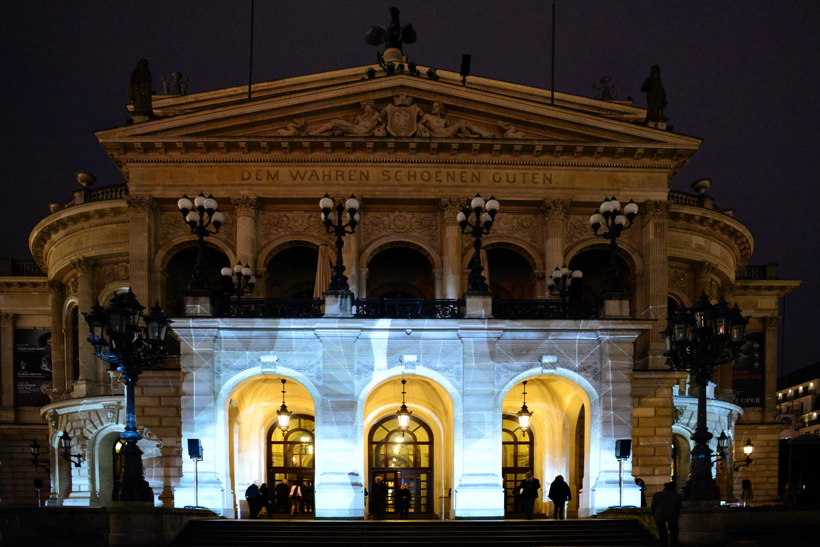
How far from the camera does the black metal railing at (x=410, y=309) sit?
2841 centimetres

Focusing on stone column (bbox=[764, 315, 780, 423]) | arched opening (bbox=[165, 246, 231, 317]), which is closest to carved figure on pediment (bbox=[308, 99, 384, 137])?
arched opening (bbox=[165, 246, 231, 317])

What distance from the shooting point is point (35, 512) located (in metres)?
23.4

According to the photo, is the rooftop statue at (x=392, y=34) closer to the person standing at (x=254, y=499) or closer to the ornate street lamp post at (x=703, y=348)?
the person standing at (x=254, y=499)

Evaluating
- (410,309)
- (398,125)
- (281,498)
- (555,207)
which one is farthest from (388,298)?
(555,207)

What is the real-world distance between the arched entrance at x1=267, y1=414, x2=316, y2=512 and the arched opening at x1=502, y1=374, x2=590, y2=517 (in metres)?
7.63

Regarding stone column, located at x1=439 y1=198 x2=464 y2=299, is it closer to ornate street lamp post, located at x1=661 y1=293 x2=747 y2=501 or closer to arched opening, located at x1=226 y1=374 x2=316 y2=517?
arched opening, located at x1=226 y1=374 x2=316 y2=517

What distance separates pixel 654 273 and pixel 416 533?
18.8 metres

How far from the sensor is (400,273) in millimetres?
42125

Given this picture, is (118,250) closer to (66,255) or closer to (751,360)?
(66,255)

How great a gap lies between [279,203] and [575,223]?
41.4ft

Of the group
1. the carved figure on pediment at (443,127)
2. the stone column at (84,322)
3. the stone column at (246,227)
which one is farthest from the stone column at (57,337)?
the carved figure on pediment at (443,127)

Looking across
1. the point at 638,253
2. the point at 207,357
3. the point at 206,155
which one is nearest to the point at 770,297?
the point at 638,253

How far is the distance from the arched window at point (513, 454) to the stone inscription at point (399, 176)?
9974mm

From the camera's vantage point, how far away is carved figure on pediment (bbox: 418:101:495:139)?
126 feet
